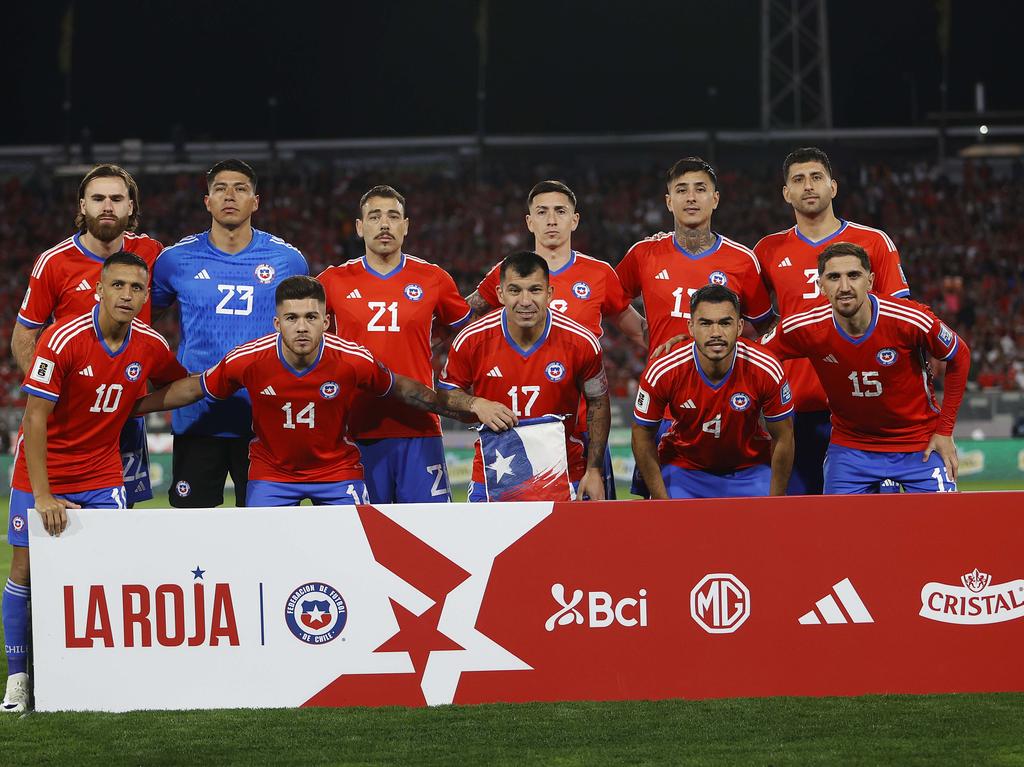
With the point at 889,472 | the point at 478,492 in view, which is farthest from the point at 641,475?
the point at 889,472

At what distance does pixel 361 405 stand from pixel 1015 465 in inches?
506

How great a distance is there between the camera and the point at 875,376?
600cm

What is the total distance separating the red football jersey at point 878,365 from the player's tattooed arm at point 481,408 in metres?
1.47

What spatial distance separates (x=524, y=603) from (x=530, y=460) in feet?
3.27

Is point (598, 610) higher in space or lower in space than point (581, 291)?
lower

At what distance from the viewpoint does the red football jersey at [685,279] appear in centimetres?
663

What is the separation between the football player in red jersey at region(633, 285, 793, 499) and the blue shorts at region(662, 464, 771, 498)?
0.07 meters

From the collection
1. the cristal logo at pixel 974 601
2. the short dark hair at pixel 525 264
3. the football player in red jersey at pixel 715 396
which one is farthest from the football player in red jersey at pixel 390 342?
the cristal logo at pixel 974 601

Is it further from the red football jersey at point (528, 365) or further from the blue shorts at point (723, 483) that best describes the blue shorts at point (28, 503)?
the blue shorts at point (723, 483)

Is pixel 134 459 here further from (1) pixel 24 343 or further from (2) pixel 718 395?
(2) pixel 718 395

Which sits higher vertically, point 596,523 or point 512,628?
point 596,523

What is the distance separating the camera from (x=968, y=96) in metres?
34.2

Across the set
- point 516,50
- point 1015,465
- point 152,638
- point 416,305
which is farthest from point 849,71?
point 152,638

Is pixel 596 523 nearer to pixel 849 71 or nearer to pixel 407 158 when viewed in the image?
pixel 407 158
